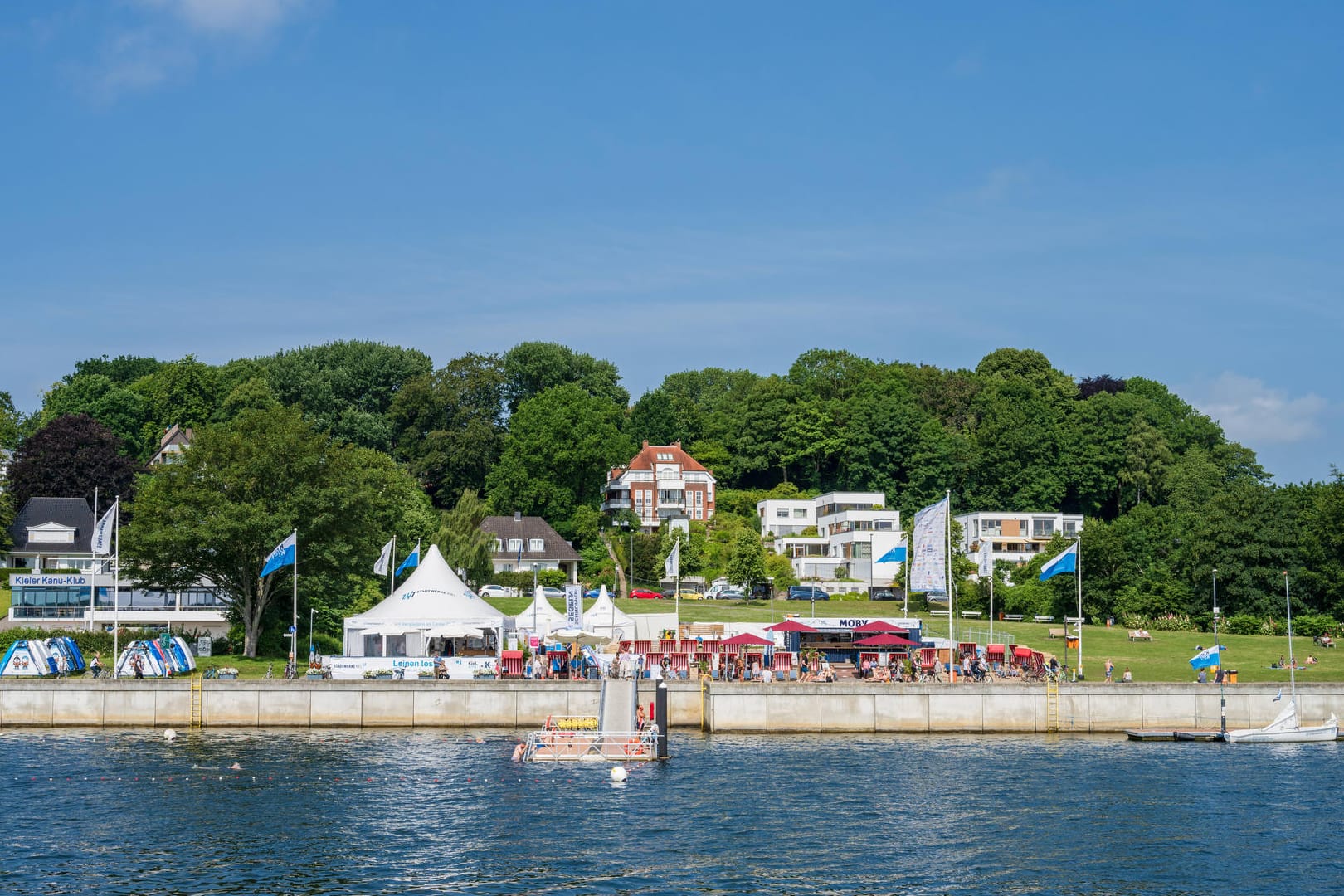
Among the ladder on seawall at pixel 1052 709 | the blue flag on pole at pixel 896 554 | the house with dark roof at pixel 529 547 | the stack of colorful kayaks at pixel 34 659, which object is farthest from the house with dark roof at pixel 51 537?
the ladder on seawall at pixel 1052 709

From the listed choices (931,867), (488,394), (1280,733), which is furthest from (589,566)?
(931,867)

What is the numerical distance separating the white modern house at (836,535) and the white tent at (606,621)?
1643 inches

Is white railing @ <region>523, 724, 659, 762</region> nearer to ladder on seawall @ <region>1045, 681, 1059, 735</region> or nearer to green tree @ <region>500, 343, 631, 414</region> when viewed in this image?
ladder on seawall @ <region>1045, 681, 1059, 735</region>

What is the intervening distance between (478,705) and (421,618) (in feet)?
22.2

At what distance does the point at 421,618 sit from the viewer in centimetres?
6562

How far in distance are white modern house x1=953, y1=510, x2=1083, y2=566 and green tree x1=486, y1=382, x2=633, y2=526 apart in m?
33.2

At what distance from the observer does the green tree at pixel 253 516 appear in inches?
2847

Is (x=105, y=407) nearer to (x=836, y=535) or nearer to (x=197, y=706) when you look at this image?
(x=836, y=535)

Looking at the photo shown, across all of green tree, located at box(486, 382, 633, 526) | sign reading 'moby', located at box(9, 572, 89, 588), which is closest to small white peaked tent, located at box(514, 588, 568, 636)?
sign reading 'moby', located at box(9, 572, 89, 588)

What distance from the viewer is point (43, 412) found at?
505 ft

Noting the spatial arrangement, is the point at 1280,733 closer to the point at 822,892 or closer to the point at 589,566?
the point at 822,892

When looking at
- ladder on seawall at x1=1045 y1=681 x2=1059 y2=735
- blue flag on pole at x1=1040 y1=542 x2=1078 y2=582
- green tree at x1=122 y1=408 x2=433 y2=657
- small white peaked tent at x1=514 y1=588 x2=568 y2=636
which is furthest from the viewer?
small white peaked tent at x1=514 y1=588 x2=568 y2=636

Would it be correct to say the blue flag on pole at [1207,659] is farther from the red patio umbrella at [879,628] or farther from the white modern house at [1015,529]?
the white modern house at [1015,529]

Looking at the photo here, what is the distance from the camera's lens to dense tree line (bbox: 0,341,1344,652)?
399 feet
